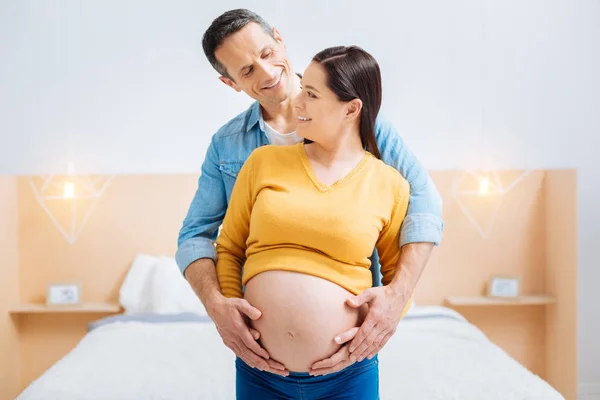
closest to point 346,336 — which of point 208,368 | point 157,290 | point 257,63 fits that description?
point 257,63

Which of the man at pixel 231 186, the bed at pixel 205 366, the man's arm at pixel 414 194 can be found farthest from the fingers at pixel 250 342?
the bed at pixel 205 366

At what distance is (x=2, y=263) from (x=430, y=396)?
223 centimetres

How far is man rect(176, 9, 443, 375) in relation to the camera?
1166mm

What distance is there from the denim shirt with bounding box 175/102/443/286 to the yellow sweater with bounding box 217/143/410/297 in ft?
0.15

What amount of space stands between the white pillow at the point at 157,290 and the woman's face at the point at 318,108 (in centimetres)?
193

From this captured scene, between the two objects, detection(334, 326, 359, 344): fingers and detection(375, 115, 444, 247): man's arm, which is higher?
detection(375, 115, 444, 247): man's arm

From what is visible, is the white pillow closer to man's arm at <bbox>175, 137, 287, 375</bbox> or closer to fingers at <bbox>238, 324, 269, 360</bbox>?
man's arm at <bbox>175, 137, 287, 375</bbox>

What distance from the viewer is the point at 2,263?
10.1ft

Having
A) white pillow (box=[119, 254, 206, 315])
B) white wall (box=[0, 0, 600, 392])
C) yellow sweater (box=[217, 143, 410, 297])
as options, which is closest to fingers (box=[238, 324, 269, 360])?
yellow sweater (box=[217, 143, 410, 297])

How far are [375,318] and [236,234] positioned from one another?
34 cm

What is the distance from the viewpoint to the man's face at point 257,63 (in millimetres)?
1373

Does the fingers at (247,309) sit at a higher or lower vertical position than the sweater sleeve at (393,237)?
lower

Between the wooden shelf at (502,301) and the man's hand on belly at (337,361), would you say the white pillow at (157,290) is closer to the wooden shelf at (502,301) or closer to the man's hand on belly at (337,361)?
the wooden shelf at (502,301)

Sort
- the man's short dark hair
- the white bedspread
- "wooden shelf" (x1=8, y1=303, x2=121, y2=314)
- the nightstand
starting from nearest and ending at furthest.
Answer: the man's short dark hair, the white bedspread, "wooden shelf" (x1=8, y1=303, x2=121, y2=314), the nightstand
